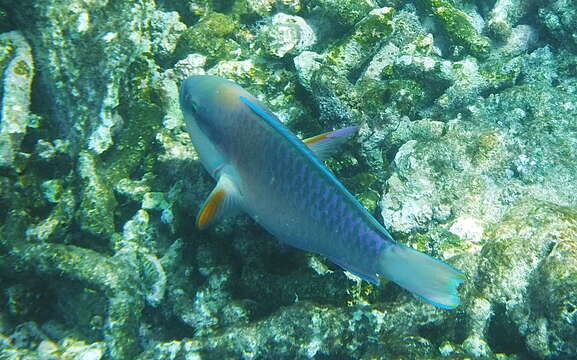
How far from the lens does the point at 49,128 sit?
379cm

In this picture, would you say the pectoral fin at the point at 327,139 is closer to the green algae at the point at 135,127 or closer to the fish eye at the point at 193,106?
the fish eye at the point at 193,106

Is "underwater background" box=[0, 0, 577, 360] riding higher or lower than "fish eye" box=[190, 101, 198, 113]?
lower

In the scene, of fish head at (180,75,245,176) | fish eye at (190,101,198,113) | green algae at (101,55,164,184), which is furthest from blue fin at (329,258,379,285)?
green algae at (101,55,164,184)

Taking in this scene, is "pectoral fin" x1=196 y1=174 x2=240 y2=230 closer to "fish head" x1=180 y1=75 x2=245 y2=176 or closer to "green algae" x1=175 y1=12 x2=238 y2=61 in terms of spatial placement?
"fish head" x1=180 y1=75 x2=245 y2=176

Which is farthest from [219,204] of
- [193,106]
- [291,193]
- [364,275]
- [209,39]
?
[209,39]

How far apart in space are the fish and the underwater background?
0.71 metres

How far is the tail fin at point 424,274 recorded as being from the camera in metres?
1.70

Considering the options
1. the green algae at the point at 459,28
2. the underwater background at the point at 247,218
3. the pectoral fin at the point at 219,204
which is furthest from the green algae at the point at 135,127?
the green algae at the point at 459,28

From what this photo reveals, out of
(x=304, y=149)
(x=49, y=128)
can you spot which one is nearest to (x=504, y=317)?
(x=304, y=149)

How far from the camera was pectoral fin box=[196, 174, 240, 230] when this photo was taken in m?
2.08

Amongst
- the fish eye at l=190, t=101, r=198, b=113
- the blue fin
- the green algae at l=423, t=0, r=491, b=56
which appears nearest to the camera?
the blue fin

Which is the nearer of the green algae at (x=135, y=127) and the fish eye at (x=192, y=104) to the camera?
the fish eye at (x=192, y=104)

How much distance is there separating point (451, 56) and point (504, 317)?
3.28 metres

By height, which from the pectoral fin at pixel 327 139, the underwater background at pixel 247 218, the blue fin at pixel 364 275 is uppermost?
the pectoral fin at pixel 327 139
